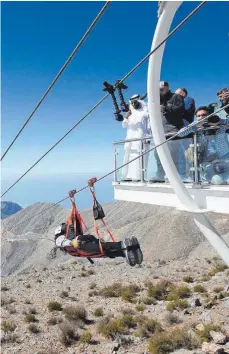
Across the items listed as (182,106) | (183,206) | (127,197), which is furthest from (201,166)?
(127,197)

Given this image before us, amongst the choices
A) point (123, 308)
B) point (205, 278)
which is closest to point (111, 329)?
point (123, 308)

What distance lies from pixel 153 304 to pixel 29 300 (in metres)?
10.2

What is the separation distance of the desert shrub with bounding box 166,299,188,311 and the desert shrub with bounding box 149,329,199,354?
4.52m

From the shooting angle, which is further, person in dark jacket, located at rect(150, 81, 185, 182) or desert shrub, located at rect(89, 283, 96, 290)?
desert shrub, located at rect(89, 283, 96, 290)

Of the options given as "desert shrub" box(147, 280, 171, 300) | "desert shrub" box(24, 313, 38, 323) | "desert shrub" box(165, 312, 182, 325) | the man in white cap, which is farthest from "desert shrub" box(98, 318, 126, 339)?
the man in white cap

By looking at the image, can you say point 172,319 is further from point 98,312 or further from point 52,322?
point 52,322

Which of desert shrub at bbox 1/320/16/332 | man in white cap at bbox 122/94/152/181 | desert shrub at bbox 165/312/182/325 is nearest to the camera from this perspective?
man in white cap at bbox 122/94/152/181

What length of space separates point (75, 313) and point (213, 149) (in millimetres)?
22027

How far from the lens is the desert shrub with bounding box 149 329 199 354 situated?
2039cm

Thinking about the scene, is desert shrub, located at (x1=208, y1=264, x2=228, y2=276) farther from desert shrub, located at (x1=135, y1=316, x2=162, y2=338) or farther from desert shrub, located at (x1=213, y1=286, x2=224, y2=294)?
desert shrub, located at (x1=135, y1=316, x2=162, y2=338)

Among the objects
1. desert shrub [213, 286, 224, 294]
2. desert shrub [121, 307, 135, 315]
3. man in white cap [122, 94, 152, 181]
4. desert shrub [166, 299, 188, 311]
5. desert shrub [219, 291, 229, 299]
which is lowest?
desert shrub [121, 307, 135, 315]

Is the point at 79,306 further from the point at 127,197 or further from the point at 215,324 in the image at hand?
the point at 127,197

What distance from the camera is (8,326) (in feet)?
87.1

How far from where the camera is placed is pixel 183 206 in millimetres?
8875
